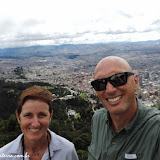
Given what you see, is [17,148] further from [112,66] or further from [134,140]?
[112,66]

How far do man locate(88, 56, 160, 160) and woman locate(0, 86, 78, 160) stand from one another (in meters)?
0.37

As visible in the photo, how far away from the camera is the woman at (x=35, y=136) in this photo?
1580mm

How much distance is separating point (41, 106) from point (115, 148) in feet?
2.56

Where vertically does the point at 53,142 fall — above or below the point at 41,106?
below

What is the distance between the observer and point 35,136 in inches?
63.4

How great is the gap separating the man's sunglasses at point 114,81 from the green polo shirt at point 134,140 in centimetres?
28

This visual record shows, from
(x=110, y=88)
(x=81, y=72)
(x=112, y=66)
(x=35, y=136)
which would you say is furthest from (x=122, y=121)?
(x=81, y=72)

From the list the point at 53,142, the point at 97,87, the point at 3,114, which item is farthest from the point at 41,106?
the point at 3,114

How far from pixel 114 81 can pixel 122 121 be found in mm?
378

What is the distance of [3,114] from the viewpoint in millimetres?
16984

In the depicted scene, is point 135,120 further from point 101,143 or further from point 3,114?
point 3,114

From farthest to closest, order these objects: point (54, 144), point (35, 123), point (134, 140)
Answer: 1. point (54, 144)
2. point (35, 123)
3. point (134, 140)

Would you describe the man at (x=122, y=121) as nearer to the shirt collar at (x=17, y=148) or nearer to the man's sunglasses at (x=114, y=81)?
the man's sunglasses at (x=114, y=81)

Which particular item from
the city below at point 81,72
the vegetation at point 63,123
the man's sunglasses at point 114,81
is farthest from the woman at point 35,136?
the vegetation at point 63,123
